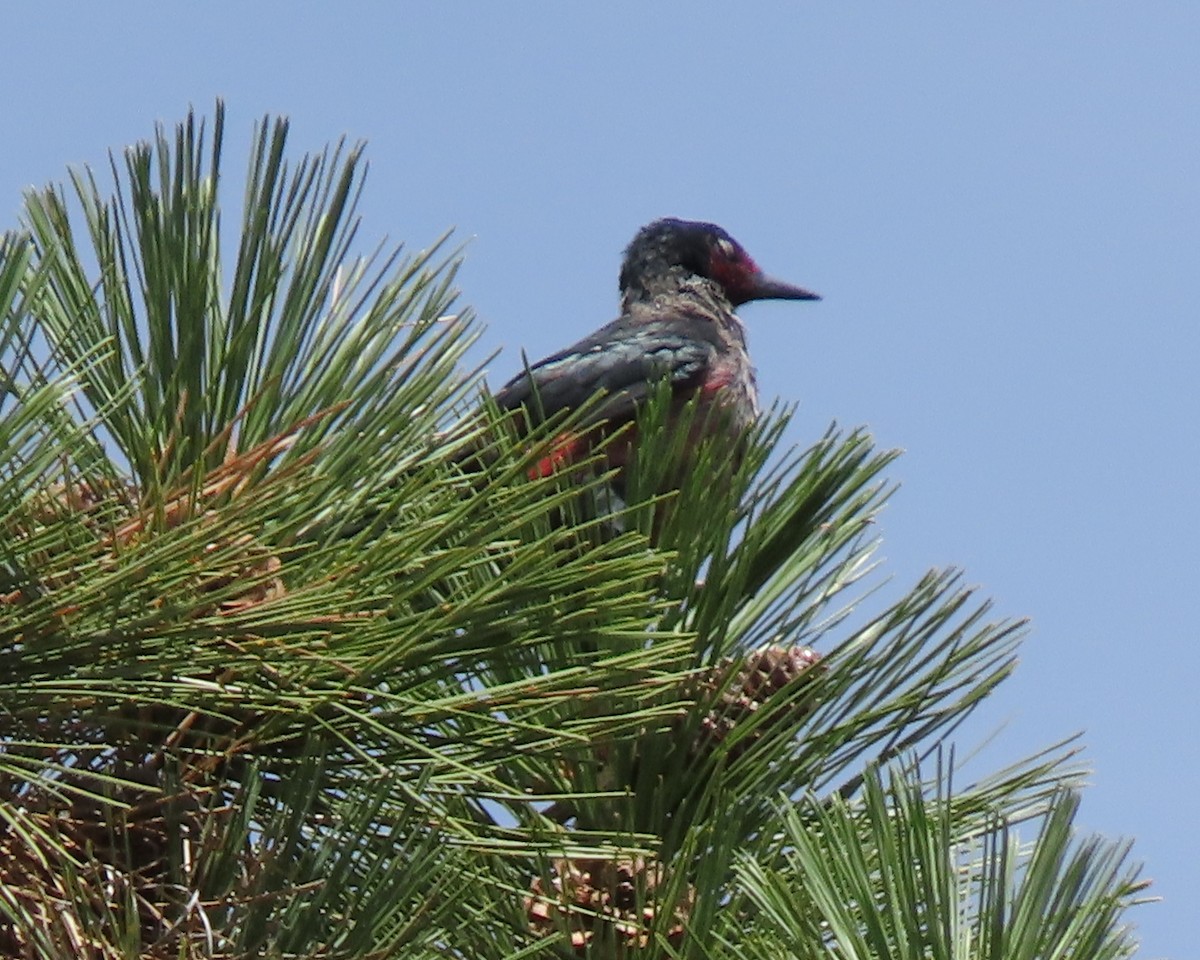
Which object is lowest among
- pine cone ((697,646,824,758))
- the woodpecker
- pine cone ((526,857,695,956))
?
pine cone ((526,857,695,956))

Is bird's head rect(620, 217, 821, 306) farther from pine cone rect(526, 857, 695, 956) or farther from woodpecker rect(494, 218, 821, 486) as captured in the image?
pine cone rect(526, 857, 695, 956)

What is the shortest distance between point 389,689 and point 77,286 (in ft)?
2.53

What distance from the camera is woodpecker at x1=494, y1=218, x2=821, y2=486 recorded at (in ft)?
15.4

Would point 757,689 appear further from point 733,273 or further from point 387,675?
point 733,273

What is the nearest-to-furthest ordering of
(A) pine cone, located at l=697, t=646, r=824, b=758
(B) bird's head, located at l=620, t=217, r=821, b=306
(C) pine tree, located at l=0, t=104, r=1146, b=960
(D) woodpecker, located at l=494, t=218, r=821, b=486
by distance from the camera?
(C) pine tree, located at l=0, t=104, r=1146, b=960
(A) pine cone, located at l=697, t=646, r=824, b=758
(D) woodpecker, located at l=494, t=218, r=821, b=486
(B) bird's head, located at l=620, t=217, r=821, b=306

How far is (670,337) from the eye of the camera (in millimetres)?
5320

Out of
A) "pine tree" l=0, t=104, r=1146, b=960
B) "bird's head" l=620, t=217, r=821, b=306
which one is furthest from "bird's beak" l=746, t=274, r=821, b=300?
"pine tree" l=0, t=104, r=1146, b=960

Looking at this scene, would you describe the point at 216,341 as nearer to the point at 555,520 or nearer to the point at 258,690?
the point at 555,520

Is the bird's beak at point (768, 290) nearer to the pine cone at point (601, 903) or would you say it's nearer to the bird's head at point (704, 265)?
the bird's head at point (704, 265)

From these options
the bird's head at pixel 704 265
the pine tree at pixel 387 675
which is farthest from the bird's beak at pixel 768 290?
the pine tree at pixel 387 675

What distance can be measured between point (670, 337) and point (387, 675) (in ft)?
12.3

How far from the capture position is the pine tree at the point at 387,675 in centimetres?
150

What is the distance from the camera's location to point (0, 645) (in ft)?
4.70

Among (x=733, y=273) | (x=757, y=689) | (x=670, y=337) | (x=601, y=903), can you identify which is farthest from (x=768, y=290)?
(x=601, y=903)
